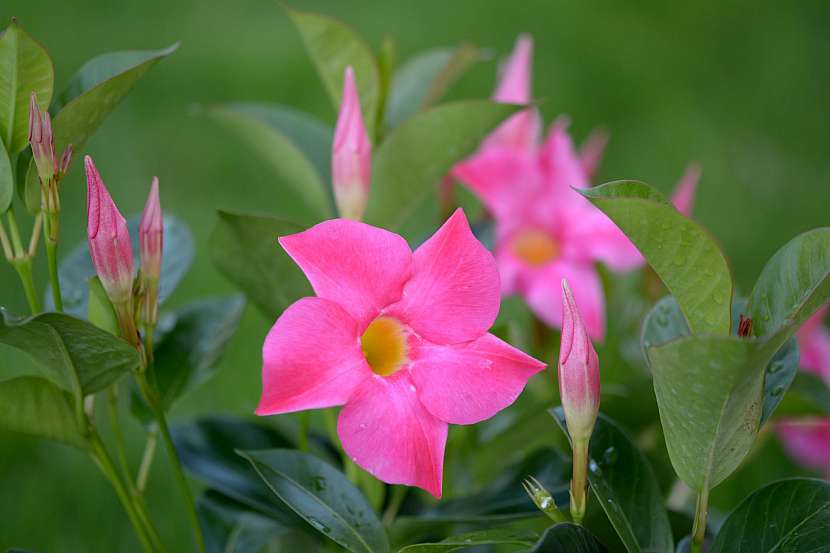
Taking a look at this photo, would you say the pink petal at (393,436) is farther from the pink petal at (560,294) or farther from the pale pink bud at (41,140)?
the pink petal at (560,294)

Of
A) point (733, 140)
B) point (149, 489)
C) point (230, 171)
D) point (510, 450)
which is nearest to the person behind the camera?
point (510, 450)

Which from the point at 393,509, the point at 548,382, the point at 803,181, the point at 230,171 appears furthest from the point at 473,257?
the point at 803,181

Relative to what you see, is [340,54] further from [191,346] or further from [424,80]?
[191,346]

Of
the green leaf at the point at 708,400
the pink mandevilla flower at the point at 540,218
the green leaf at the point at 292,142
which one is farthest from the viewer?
the pink mandevilla flower at the point at 540,218

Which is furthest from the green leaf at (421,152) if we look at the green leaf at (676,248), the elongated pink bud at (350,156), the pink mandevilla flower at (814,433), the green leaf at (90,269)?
the pink mandevilla flower at (814,433)

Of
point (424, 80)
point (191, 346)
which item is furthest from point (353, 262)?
point (424, 80)

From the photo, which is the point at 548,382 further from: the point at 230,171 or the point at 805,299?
the point at 230,171

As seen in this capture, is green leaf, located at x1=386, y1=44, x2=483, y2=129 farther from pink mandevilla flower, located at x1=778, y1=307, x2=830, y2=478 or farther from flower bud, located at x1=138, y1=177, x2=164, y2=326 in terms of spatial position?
pink mandevilla flower, located at x1=778, y1=307, x2=830, y2=478
